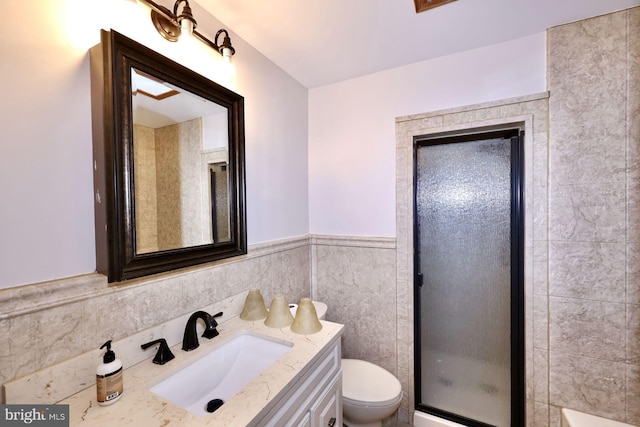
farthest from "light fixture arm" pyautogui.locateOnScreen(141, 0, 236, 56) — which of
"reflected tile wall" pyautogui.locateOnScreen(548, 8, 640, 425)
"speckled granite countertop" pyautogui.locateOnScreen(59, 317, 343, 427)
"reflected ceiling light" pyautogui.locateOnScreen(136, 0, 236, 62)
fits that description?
"reflected tile wall" pyautogui.locateOnScreen(548, 8, 640, 425)

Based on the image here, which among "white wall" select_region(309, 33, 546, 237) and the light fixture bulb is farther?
"white wall" select_region(309, 33, 546, 237)

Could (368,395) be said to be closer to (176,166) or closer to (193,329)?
(193,329)

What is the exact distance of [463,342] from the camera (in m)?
1.75

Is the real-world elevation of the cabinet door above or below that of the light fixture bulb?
below

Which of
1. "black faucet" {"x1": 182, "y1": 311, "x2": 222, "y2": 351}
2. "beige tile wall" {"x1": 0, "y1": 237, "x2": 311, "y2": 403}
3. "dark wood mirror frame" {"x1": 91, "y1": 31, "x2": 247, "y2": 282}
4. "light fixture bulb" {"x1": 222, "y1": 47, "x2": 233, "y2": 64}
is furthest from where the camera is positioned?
"light fixture bulb" {"x1": 222, "y1": 47, "x2": 233, "y2": 64}

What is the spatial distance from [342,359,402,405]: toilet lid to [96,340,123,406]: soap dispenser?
1182mm

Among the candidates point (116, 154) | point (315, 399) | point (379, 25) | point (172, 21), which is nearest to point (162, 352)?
point (315, 399)

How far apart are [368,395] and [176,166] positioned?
5.26ft

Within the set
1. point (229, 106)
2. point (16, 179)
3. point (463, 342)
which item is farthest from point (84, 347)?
point (463, 342)

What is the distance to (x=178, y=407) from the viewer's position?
80 cm

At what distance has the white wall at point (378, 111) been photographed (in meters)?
1.57

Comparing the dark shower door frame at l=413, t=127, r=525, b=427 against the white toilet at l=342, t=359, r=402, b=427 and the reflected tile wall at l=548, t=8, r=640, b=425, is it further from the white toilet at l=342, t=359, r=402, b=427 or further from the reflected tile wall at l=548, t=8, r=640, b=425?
the white toilet at l=342, t=359, r=402, b=427

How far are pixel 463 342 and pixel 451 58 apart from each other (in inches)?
73.0

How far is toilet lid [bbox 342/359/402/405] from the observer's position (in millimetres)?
1526
